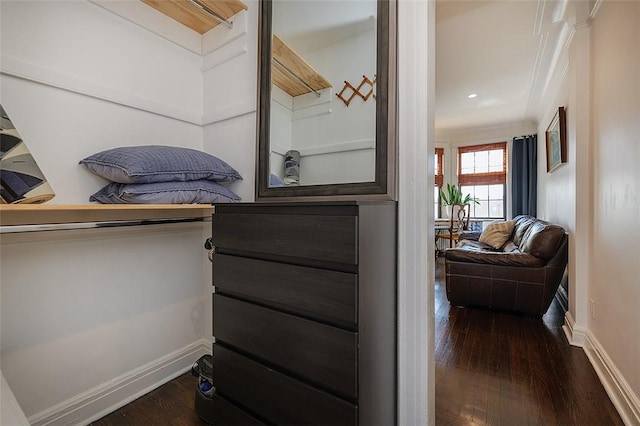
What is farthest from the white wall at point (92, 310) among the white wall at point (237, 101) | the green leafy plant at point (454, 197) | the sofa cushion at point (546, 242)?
the green leafy plant at point (454, 197)

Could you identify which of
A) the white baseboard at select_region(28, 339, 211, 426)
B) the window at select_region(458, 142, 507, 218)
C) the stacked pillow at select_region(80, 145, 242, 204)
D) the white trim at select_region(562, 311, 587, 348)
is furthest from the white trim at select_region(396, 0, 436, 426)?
the window at select_region(458, 142, 507, 218)

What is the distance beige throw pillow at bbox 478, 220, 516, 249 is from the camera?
4008mm

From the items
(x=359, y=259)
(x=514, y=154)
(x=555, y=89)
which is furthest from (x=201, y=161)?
(x=514, y=154)

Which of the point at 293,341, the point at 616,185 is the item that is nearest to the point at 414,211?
the point at 293,341

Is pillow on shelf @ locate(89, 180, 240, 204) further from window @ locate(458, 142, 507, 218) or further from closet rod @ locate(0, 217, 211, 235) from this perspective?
window @ locate(458, 142, 507, 218)

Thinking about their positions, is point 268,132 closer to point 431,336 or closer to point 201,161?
point 201,161

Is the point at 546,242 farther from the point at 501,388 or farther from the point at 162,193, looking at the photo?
the point at 162,193

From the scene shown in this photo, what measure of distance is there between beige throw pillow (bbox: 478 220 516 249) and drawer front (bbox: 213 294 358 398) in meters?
3.84

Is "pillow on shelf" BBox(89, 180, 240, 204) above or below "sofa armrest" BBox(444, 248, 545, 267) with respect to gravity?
above

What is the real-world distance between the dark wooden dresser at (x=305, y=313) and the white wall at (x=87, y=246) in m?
0.66

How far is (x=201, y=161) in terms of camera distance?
4.88 ft

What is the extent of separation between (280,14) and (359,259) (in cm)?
135

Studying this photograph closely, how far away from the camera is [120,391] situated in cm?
152

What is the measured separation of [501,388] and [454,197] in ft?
14.0
